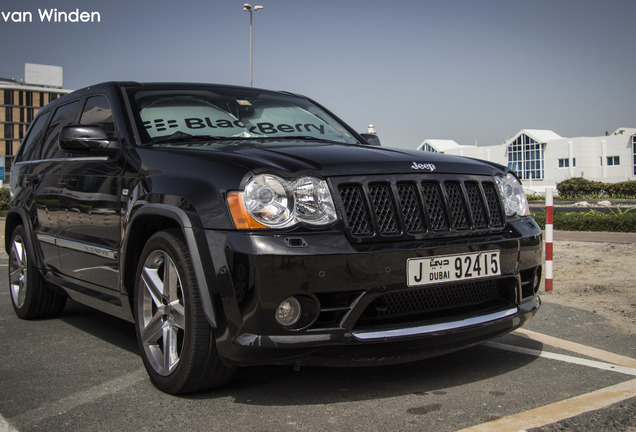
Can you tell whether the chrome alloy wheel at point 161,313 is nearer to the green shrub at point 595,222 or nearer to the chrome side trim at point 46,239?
the chrome side trim at point 46,239

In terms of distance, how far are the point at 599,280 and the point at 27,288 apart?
5901 millimetres

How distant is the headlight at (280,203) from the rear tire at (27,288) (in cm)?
300

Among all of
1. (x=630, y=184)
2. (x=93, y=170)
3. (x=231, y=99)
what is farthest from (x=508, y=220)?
(x=630, y=184)

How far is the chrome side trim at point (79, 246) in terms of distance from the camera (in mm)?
4051

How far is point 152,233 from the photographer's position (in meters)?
3.79

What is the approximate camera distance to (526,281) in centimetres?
384

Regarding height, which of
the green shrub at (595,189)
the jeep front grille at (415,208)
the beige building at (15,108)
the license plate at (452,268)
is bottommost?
the license plate at (452,268)

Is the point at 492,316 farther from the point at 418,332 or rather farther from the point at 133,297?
the point at 133,297

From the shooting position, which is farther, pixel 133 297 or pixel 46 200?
pixel 46 200

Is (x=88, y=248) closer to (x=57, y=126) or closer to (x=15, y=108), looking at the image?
(x=57, y=126)

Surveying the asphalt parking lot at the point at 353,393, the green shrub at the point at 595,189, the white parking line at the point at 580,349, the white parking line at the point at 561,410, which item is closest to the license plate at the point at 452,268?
the asphalt parking lot at the point at 353,393

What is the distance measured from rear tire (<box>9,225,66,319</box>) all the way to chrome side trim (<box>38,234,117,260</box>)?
395mm

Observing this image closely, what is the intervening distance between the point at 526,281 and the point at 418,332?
0.99 meters

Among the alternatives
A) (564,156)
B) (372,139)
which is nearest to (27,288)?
(372,139)
